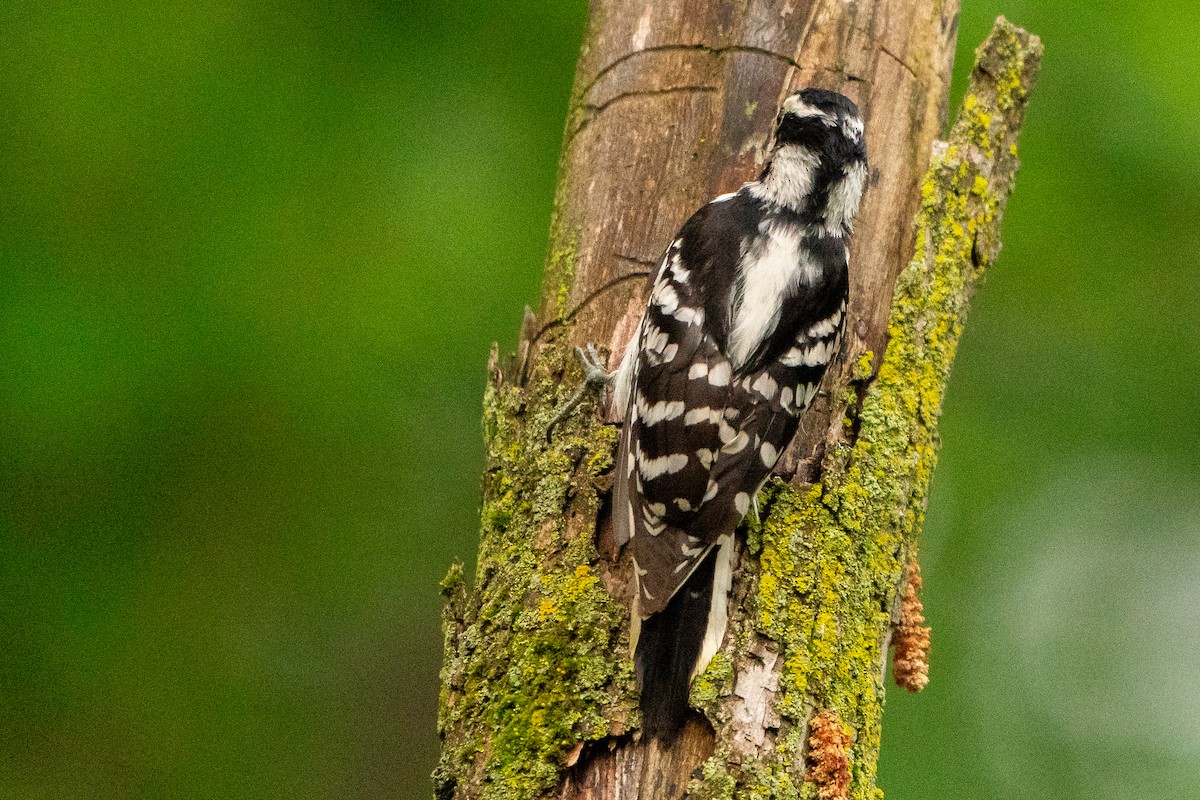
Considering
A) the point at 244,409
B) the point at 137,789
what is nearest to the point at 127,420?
the point at 244,409

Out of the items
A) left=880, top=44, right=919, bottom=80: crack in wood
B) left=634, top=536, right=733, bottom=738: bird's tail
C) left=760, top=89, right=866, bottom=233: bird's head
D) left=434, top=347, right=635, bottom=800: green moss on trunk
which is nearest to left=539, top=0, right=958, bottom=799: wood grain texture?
left=880, top=44, right=919, bottom=80: crack in wood

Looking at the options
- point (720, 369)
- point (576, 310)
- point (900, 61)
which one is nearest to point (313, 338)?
point (576, 310)

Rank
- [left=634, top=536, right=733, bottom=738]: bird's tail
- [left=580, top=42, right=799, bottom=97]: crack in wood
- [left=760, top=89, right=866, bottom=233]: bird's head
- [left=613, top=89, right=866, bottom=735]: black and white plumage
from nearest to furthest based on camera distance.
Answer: [left=634, top=536, right=733, bottom=738]: bird's tail, [left=613, top=89, right=866, bottom=735]: black and white plumage, [left=760, top=89, right=866, bottom=233]: bird's head, [left=580, top=42, right=799, bottom=97]: crack in wood

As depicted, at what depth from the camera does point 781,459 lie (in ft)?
10.5

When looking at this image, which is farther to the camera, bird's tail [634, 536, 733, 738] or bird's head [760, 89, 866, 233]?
bird's head [760, 89, 866, 233]

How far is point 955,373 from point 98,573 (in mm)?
4228

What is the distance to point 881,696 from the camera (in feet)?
9.50

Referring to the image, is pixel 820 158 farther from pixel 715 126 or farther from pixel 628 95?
pixel 628 95

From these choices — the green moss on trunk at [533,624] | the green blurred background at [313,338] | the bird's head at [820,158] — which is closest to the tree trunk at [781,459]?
the green moss on trunk at [533,624]

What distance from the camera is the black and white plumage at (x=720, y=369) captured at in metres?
2.77

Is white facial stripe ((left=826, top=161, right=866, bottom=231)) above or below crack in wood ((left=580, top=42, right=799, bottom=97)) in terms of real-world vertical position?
below

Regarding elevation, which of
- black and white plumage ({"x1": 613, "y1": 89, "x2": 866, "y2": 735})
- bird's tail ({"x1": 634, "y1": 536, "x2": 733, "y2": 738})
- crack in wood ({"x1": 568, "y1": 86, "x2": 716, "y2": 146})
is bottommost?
bird's tail ({"x1": 634, "y1": 536, "x2": 733, "y2": 738})

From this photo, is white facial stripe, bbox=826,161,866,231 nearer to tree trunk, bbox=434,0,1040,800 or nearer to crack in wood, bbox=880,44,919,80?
tree trunk, bbox=434,0,1040,800

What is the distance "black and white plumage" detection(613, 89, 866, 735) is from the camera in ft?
9.09
